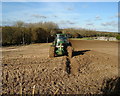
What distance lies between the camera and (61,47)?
11688 millimetres

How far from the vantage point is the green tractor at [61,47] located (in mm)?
11352

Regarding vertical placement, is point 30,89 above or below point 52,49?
below

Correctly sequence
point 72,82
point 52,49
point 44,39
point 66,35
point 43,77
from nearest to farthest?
point 72,82 → point 43,77 → point 52,49 → point 66,35 → point 44,39

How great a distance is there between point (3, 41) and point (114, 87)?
79.0ft

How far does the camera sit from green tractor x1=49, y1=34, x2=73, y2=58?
1135 cm

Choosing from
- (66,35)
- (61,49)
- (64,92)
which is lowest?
(64,92)

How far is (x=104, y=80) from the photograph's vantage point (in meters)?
6.41

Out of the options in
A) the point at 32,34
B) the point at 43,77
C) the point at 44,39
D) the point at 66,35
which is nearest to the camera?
the point at 43,77

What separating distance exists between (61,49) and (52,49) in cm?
78

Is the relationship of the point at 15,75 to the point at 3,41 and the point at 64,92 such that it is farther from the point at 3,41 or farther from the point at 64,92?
the point at 3,41

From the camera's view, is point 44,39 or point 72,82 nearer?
point 72,82

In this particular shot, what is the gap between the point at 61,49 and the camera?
11766 millimetres

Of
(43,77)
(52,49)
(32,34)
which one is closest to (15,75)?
(43,77)

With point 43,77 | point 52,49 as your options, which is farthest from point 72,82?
point 52,49
